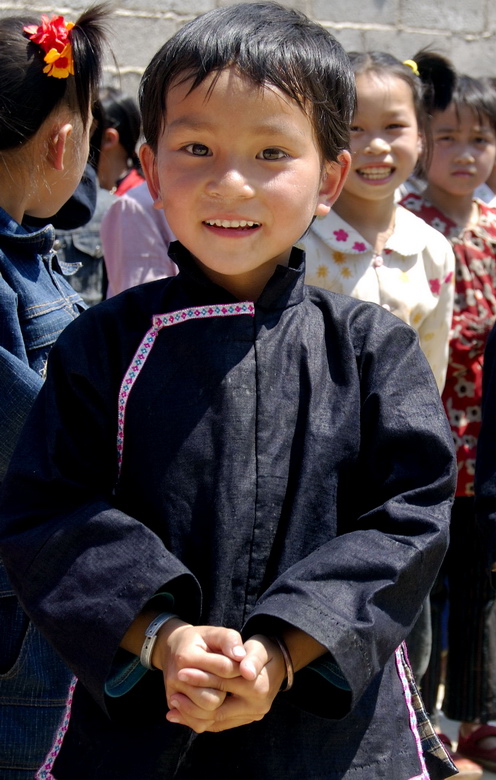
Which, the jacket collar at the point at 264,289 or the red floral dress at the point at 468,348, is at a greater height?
the jacket collar at the point at 264,289

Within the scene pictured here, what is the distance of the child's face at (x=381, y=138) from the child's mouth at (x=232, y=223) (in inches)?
56.9

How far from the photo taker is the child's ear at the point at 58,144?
221 centimetres

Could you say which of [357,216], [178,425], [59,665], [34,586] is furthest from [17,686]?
[357,216]

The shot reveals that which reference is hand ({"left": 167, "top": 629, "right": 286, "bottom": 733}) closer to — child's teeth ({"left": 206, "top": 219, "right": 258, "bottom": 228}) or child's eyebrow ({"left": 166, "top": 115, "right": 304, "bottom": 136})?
child's teeth ({"left": 206, "top": 219, "right": 258, "bottom": 228})

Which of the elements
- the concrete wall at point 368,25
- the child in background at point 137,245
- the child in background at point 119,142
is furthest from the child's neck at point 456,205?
the concrete wall at point 368,25

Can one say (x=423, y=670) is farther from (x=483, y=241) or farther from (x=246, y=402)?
(x=246, y=402)

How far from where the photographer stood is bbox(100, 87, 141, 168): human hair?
4.62m

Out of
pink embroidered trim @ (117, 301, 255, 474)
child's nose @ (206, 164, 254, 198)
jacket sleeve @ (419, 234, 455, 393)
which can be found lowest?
jacket sleeve @ (419, 234, 455, 393)

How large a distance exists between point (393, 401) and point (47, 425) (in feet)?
1.67

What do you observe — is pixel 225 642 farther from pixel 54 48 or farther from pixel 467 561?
pixel 467 561

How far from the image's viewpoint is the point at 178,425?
1.55m

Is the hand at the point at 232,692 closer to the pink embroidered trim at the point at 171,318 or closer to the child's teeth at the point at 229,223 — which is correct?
the pink embroidered trim at the point at 171,318

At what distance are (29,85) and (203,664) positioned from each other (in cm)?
133

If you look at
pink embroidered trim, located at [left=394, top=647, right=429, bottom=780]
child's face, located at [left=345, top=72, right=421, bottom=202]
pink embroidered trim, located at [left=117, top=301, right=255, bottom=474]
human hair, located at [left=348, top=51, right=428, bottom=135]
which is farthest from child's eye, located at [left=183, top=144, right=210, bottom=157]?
human hair, located at [left=348, top=51, right=428, bottom=135]
